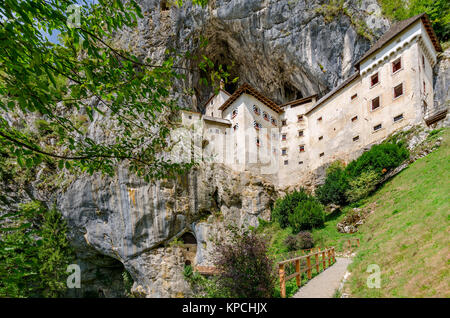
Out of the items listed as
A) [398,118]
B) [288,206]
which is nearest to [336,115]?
[398,118]

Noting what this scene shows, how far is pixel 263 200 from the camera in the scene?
83.3 feet

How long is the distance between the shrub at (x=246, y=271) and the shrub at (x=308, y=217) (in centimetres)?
1268

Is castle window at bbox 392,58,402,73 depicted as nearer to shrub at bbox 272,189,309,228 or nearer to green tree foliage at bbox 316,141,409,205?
green tree foliage at bbox 316,141,409,205

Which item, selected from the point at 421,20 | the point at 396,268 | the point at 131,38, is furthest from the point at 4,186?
the point at 421,20

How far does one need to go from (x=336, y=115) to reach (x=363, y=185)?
11.3 metres

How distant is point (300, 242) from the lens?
1497cm

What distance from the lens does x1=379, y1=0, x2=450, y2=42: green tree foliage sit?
818 inches

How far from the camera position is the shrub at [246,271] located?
487cm

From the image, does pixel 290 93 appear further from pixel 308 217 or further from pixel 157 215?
pixel 157 215

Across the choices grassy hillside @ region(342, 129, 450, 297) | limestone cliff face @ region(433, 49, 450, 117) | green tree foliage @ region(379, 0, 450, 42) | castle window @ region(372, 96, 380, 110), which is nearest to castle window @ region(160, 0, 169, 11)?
green tree foliage @ region(379, 0, 450, 42)

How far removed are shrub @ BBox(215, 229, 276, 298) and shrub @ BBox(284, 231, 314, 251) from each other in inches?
413

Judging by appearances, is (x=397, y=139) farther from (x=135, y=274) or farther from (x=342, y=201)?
(x=135, y=274)
